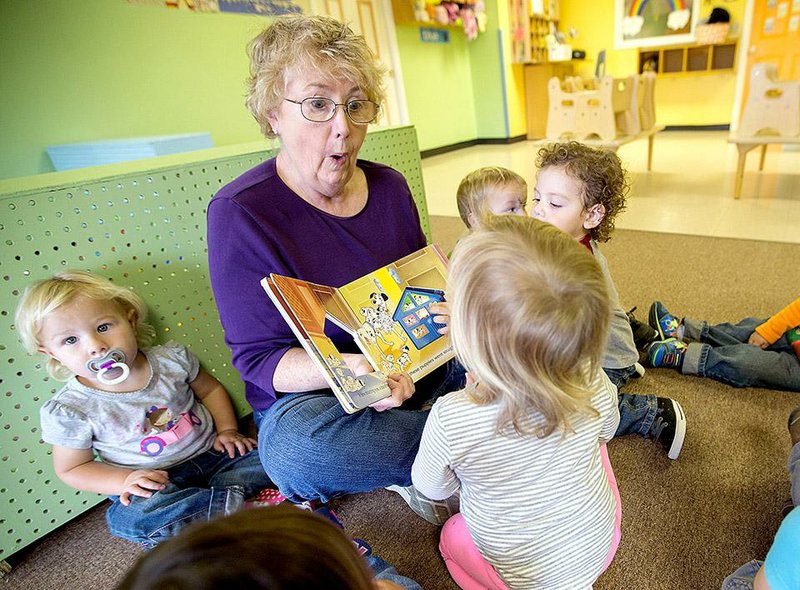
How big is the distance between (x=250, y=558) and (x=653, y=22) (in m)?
7.89

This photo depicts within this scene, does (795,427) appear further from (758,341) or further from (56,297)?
(56,297)

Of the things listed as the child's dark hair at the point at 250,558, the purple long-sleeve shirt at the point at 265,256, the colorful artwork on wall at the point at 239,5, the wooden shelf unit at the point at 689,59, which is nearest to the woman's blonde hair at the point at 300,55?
the purple long-sleeve shirt at the point at 265,256

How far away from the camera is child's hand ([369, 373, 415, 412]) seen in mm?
866

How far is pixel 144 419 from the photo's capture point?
1112 mm

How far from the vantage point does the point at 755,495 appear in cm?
103

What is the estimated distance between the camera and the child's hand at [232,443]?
4.07 feet

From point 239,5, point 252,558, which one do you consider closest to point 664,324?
point 252,558

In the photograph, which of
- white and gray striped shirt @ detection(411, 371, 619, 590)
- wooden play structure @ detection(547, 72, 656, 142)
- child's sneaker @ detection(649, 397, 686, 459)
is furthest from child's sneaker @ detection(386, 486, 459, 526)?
wooden play structure @ detection(547, 72, 656, 142)

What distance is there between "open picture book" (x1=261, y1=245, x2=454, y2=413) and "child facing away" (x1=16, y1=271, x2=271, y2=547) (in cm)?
51

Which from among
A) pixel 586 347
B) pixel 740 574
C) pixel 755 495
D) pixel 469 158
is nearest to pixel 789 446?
pixel 755 495

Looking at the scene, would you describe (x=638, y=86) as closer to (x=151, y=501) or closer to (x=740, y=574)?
(x=740, y=574)

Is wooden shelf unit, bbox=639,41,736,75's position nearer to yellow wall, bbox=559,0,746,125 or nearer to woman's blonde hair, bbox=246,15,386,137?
yellow wall, bbox=559,0,746,125

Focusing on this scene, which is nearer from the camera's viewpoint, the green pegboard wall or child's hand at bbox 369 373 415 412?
child's hand at bbox 369 373 415 412

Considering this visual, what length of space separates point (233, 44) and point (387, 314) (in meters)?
3.58
